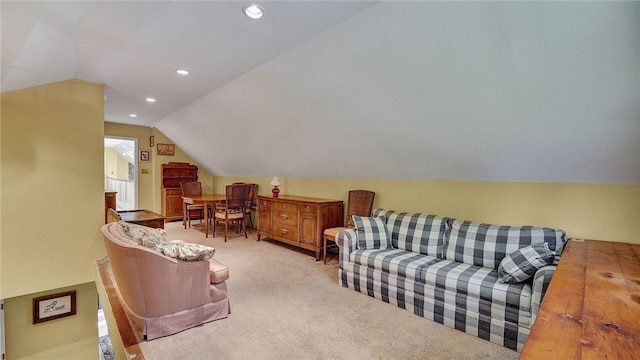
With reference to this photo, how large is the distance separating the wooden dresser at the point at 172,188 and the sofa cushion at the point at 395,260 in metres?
5.42

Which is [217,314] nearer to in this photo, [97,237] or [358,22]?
[97,237]

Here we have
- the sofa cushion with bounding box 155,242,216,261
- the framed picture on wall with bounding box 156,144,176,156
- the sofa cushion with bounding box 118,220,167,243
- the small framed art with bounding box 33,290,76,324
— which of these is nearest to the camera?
the sofa cushion with bounding box 155,242,216,261

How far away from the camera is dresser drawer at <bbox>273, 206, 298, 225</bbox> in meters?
4.60

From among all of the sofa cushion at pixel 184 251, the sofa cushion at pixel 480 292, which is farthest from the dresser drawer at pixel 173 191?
the sofa cushion at pixel 480 292

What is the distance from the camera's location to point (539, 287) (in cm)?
204

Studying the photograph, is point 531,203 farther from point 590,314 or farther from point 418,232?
point 590,314

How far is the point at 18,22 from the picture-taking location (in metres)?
1.93

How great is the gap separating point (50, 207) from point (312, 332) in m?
3.46

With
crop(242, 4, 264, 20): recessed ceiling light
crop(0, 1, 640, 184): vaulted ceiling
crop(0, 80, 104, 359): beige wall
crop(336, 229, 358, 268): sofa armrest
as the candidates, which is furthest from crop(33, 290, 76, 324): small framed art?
crop(242, 4, 264, 20): recessed ceiling light

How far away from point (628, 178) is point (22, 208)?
601 centimetres

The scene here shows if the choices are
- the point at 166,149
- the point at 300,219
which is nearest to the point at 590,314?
the point at 300,219

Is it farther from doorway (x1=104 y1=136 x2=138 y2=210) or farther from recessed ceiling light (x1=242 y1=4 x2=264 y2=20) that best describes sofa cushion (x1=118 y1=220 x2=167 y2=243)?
doorway (x1=104 y1=136 x2=138 y2=210)

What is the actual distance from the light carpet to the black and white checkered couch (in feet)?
0.44

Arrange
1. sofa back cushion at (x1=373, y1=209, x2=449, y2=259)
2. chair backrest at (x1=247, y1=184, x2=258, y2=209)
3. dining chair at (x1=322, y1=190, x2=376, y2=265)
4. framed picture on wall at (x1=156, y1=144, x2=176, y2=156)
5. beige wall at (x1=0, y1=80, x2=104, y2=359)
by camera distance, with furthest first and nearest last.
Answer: framed picture on wall at (x1=156, y1=144, x2=176, y2=156)
chair backrest at (x1=247, y1=184, x2=258, y2=209)
dining chair at (x1=322, y1=190, x2=376, y2=265)
beige wall at (x1=0, y1=80, x2=104, y2=359)
sofa back cushion at (x1=373, y1=209, x2=449, y2=259)
